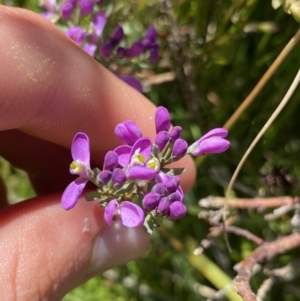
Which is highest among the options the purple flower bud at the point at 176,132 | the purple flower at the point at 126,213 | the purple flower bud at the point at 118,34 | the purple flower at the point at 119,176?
the purple flower bud at the point at 176,132

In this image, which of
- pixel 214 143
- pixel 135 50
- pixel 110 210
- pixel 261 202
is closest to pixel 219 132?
pixel 214 143

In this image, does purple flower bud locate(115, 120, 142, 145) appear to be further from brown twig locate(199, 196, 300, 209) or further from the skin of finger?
brown twig locate(199, 196, 300, 209)

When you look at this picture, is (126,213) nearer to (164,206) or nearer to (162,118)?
(164,206)

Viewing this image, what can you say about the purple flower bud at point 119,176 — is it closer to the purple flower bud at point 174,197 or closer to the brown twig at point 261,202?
the purple flower bud at point 174,197

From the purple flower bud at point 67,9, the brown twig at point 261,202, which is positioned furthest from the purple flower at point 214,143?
the purple flower bud at point 67,9

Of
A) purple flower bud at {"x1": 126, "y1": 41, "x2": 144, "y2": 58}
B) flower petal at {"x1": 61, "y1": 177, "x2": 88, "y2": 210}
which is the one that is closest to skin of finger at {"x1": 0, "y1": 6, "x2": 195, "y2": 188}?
purple flower bud at {"x1": 126, "y1": 41, "x2": 144, "y2": 58}

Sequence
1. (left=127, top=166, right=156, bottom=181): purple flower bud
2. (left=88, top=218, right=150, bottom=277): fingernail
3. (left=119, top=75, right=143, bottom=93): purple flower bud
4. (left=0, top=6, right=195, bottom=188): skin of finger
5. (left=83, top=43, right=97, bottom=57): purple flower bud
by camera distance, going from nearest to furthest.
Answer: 1. (left=127, top=166, right=156, bottom=181): purple flower bud
2. (left=0, top=6, right=195, bottom=188): skin of finger
3. (left=88, top=218, right=150, bottom=277): fingernail
4. (left=83, top=43, right=97, bottom=57): purple flower bud
5. (left=119, top=75, right=143, bottom=93): purple flower bud
